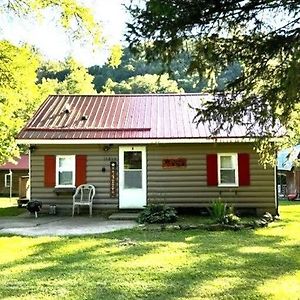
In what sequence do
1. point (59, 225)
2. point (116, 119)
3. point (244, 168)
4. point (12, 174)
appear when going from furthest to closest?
point (12, 174) → point (116, 119) → point (244, 168) → point (59, 225)

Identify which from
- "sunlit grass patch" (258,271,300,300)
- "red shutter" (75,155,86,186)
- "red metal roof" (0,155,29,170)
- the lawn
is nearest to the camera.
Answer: "sunlit grass patch" (258,271,300,300)

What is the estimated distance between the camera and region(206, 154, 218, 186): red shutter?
13.9 m

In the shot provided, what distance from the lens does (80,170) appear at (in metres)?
14.0

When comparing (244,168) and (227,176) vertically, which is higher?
(244,168)

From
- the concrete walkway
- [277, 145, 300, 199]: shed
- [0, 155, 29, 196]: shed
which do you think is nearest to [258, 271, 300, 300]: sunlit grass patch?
the concrete walkway

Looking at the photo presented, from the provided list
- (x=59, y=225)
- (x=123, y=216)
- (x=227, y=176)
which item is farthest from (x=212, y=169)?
(x=59, y=225)

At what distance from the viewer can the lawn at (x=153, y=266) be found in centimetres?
539

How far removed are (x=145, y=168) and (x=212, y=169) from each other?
2067 millimetres

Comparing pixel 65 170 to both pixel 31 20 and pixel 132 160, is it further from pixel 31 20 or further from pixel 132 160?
pixel 31 20

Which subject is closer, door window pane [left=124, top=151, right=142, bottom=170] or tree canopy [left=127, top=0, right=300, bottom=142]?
tree canopy [left=127, top=0, right=300, bottom=142]

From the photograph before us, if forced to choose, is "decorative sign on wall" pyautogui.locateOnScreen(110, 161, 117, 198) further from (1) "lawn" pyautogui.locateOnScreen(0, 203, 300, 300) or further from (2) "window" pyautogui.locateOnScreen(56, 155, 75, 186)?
(1) "lawn" pyautogui.locateOnScreen(0, 203, 300, 300)

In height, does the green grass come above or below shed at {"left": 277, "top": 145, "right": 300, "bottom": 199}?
below

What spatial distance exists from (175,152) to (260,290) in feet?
28.6

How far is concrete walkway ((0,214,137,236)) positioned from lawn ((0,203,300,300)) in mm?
792
